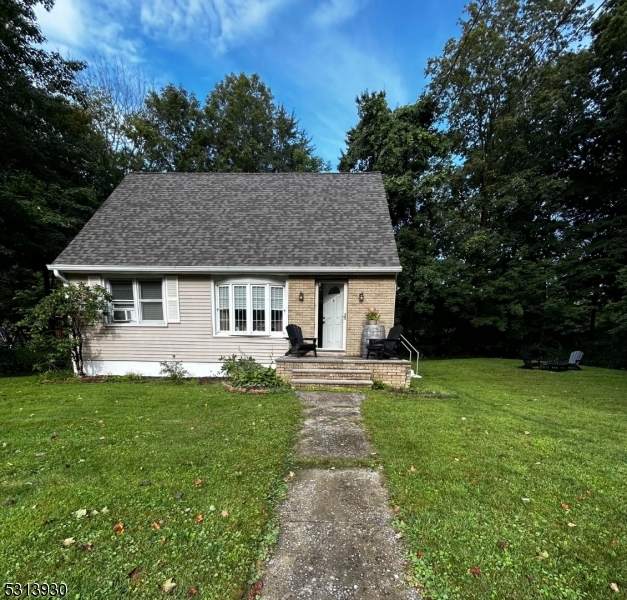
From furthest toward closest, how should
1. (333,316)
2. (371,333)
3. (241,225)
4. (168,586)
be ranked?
1. (241,225)
2. (333,316)
3. (371,333)
4. (168,586)

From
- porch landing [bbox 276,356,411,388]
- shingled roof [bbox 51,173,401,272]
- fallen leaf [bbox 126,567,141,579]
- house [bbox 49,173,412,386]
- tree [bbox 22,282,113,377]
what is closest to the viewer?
fallen leaf [bbox 126,567,141,579]

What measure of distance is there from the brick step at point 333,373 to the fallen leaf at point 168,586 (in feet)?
17.9

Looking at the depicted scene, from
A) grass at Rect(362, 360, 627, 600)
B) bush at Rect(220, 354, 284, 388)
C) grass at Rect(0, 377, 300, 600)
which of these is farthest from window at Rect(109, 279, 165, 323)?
grass at Rect(362, 360, 627, 600)

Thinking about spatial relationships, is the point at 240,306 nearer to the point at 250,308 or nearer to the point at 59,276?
the point at 250,308

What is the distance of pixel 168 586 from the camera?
2.00 m

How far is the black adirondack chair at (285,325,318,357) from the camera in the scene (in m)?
8.21

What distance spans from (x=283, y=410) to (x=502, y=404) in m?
4.59

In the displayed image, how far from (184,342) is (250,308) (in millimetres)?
2118

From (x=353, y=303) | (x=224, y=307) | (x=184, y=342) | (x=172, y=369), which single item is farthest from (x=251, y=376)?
(x=353, y=303)

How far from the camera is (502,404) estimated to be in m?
6.53

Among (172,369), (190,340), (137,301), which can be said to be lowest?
(172,369)

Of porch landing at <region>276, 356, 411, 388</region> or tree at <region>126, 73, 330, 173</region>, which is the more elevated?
tree at <region>126, 73, 330, 173</region>

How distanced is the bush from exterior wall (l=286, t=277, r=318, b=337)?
1601 mm

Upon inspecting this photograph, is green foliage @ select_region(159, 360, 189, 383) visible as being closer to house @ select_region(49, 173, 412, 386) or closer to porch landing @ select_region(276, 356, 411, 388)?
house @ select_region(49, 173, 412, 386)
